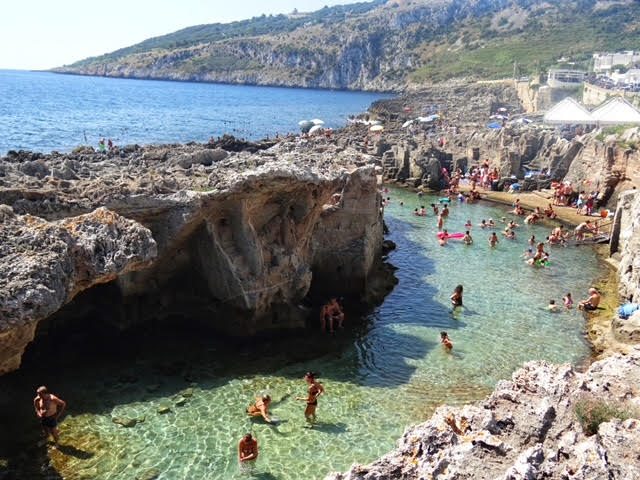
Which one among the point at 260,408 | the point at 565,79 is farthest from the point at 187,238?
the point at 565,79

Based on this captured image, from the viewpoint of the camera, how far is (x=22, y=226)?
1142cm

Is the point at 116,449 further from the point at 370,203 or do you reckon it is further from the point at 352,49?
the point at 352,49

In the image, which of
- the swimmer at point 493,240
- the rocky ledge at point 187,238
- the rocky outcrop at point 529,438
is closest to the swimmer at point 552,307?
the rocky ledge at point 187,238

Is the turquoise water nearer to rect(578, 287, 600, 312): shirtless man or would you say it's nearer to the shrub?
rect(578, 287, 600, 312): shirtless man

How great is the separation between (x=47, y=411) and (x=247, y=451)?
4.27 metres

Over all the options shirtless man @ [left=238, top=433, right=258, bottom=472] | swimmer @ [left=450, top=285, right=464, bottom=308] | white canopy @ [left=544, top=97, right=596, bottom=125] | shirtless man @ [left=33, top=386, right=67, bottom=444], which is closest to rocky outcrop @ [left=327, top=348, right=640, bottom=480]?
shirtless man @ [left=238, top=433, right=258, bottom=472]

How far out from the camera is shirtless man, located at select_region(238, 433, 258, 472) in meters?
12.1

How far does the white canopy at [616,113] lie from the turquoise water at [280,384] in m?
31.9

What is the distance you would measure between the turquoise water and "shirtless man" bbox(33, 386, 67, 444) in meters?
0.41

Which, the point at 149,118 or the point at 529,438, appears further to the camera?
the point at 149,118

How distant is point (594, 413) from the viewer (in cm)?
728

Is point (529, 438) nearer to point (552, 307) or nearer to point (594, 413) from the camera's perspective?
point (594, 413)

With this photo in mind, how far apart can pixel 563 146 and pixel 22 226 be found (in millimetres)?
41301

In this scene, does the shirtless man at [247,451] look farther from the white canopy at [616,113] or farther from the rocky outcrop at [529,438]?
the white canopy at [616,113]
